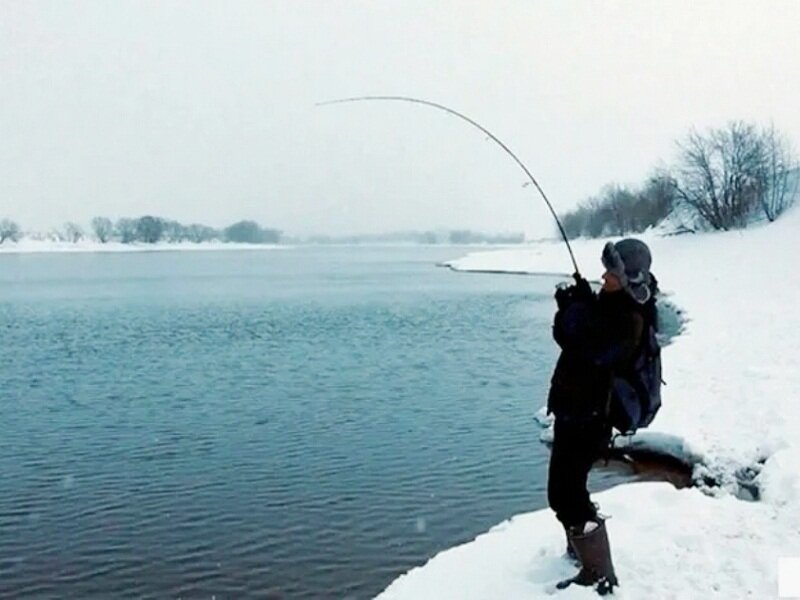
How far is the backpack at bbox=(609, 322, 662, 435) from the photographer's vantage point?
5.62m

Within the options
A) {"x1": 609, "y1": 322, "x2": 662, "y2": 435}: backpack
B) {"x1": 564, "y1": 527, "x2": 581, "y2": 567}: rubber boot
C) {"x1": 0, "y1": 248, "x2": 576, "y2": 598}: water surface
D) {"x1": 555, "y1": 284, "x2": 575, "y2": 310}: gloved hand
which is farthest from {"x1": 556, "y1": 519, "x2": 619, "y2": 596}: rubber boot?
{"x1": 0, "y1": 248, "x2": 576, "y2": 598}: water surface

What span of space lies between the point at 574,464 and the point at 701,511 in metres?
2.58

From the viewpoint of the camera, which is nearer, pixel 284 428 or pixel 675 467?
pixel 675 467

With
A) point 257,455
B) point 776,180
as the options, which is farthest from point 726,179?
point 257,455

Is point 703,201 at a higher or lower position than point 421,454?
higher

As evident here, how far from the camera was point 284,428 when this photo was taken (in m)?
15.6

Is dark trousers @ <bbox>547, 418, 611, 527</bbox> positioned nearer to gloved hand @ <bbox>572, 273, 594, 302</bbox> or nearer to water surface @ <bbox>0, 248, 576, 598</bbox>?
gloved hand @ <bbox>572, 273, 594, 302</bbox>

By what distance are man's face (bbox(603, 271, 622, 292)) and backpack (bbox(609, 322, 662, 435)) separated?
14.5 inches

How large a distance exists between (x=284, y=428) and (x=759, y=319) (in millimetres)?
16598

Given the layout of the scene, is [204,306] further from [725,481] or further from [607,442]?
[607,442]

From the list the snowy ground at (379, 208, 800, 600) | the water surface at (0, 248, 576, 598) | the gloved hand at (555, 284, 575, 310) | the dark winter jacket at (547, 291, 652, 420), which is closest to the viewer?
the dark winter jacket at (547, 291, 652, 420)

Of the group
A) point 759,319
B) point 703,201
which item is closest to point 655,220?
point 703,201

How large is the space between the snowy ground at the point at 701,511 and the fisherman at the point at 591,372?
372 mm

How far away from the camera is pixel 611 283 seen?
5.57 metres
